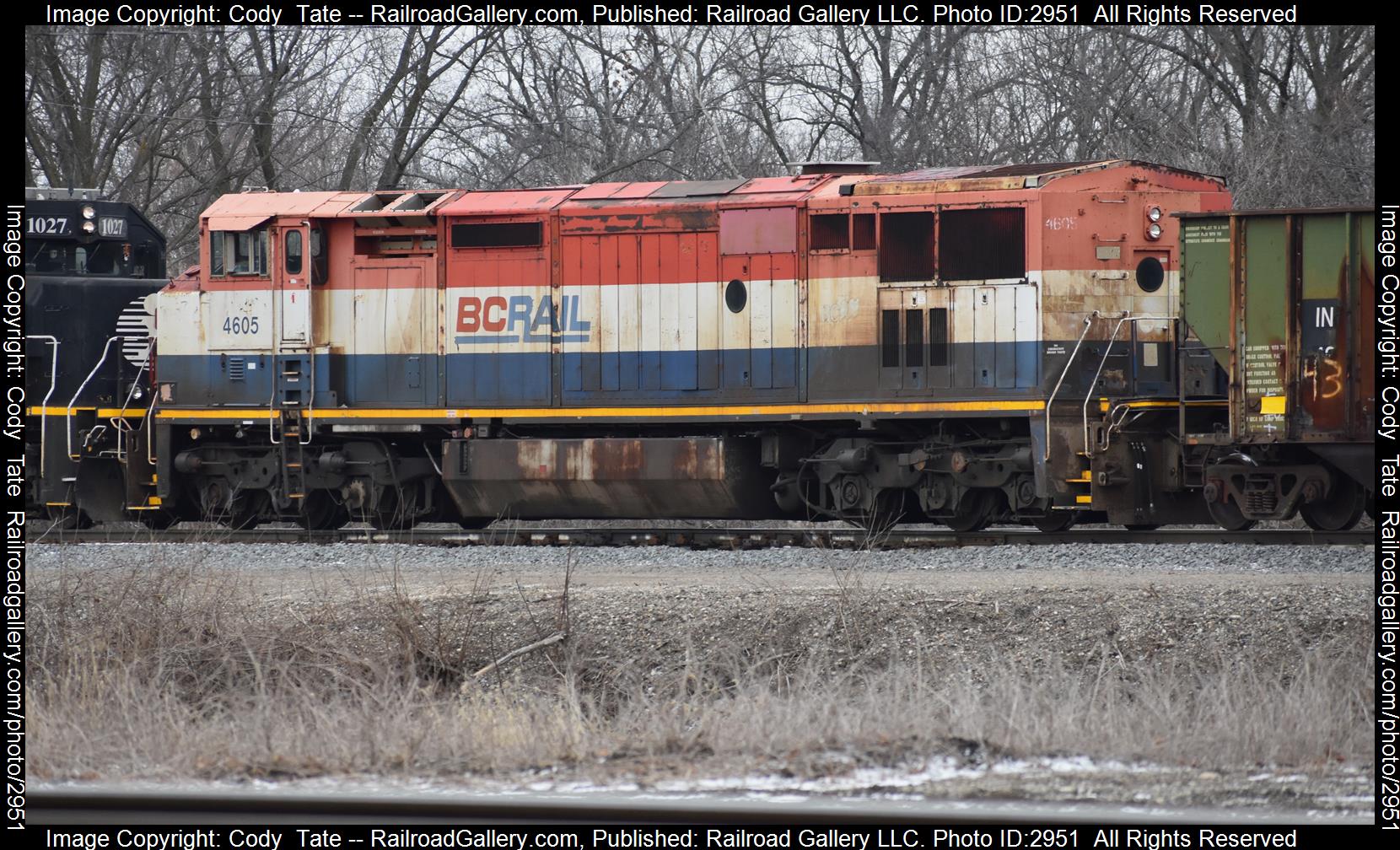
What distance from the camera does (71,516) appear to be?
16.2 meters

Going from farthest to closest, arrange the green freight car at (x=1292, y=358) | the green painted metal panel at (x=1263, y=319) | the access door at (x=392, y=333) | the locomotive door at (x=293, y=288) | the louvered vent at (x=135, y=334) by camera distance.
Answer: the louvered vent at (x=135, y=334) < the locomotive door at (x=293, y=288) < the access door at (x=392, y=333) < the green painted metal panel at (x=1263, y=319) < the green freight car at (x=1292, y=358)

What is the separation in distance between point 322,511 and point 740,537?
15.8 feet

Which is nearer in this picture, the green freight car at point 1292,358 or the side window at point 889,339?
the green freight car at point 1292,358

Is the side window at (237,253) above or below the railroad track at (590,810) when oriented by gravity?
above

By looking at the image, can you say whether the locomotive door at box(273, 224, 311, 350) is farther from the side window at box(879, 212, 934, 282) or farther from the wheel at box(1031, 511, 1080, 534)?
the wheel at box(1031, 511, 1080, 534)

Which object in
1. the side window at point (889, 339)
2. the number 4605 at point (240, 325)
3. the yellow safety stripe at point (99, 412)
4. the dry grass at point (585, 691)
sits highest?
the number 4605 at point (240, 325)

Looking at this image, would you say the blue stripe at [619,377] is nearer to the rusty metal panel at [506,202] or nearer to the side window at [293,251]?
the side window at [293,251]

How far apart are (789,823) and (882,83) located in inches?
903

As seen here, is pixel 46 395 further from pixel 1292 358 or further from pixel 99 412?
pixel 1292 358

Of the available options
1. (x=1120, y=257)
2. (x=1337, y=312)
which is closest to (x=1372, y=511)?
(x=1337, y=312)

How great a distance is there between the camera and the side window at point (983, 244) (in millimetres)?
Answer: 13445

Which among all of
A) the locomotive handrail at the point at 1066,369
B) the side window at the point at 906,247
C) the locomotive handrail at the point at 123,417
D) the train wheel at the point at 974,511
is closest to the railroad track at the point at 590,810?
the locomotive handrail at the point at 1066,369

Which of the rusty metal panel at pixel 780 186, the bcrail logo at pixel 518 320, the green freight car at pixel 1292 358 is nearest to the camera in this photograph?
the green freight car at pixel 1292 358

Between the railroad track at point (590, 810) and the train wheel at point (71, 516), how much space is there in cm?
1109
